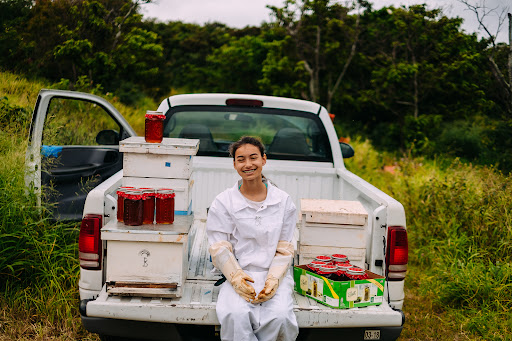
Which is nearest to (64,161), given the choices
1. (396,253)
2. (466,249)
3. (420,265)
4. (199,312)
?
(199,312)

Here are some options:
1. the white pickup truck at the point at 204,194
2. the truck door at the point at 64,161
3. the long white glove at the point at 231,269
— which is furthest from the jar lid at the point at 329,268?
the truck door at the point at 64,161

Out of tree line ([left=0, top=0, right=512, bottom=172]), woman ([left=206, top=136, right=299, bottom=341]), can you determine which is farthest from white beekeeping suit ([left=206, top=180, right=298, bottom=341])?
tree line ([left=0, top=0, right=512, bottom=172])

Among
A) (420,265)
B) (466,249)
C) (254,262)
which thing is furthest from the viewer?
(420,265)

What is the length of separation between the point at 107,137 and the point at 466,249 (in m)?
4.02

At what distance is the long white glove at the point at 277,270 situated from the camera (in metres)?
2.81

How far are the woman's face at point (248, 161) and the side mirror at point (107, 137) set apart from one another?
2.19m

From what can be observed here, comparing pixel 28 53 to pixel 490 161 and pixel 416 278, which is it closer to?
pixel 416 278

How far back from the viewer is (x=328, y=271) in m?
2.94

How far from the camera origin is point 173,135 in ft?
16.7

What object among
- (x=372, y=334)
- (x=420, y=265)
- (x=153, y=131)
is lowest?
(x=420, y=265)

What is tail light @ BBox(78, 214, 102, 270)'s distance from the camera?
2984 mm

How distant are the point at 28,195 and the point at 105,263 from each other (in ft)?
5.14

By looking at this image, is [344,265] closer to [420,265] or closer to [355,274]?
[355,274]

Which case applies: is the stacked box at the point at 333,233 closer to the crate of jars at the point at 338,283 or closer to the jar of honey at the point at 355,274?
the crate of jars at the point at 338,283
